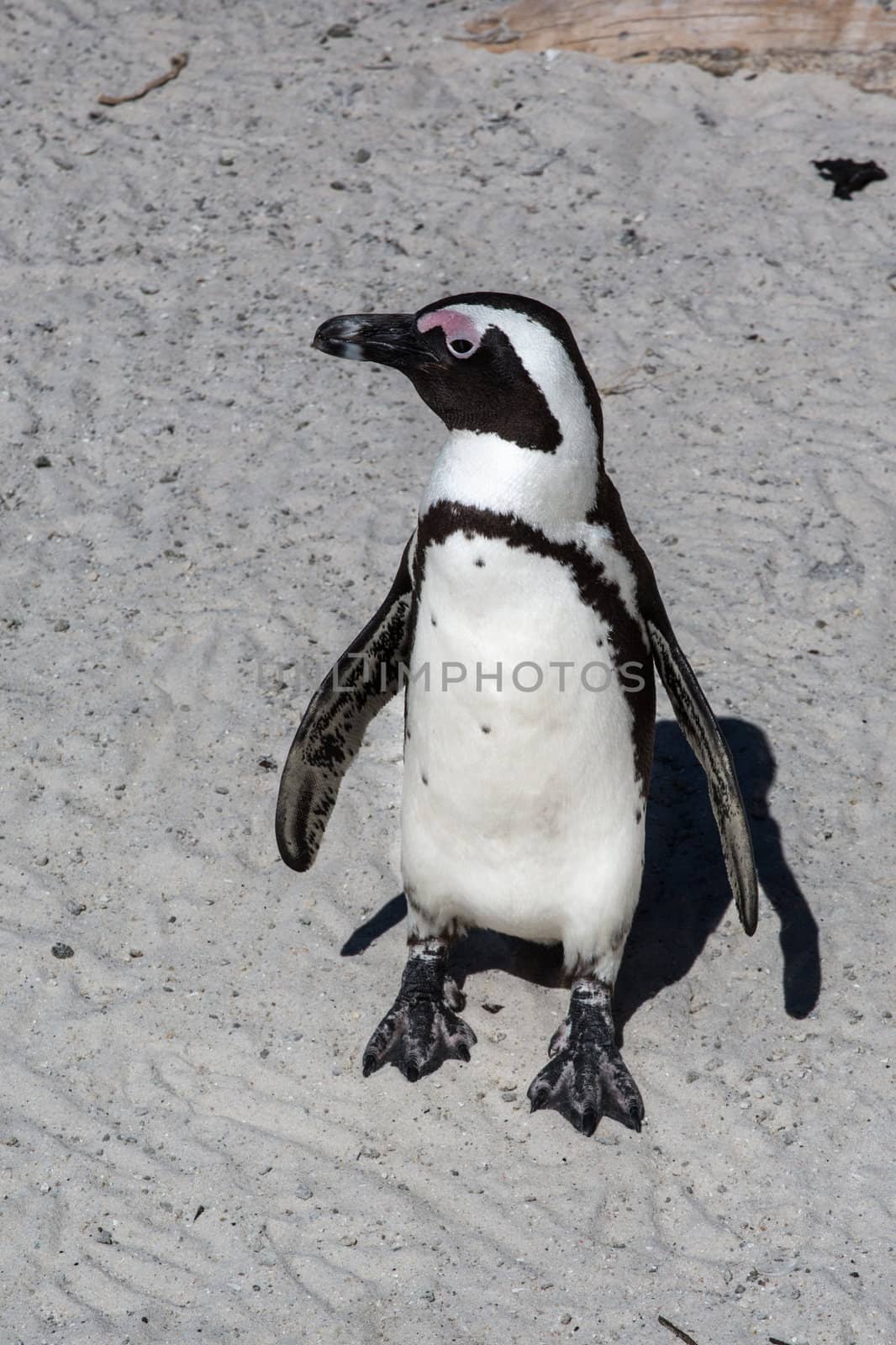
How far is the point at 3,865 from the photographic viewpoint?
3680 millimetres

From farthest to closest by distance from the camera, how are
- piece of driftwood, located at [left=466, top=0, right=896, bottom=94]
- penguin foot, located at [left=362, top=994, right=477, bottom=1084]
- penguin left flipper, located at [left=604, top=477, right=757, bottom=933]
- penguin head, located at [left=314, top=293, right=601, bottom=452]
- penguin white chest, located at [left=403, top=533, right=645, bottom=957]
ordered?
piece of driftwood, located at [left=466, top=0, right=896, bottom=94], penguin foot, located at [left=362, top=994, right=477, bottom=1084], penguin left flipper, located at [left=604, top=477, right=757, bottom=933], penguin white chest, located at [left=403, top=533, right=645, bottom=957], penguin head, located at [left=314, top=293, right=601, bottom=452]

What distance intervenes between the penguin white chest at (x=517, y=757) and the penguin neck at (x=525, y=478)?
0.07m

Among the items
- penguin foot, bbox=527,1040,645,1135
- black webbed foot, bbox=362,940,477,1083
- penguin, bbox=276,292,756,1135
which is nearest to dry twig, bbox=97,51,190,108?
penguin, bbox=276,292,756,1135

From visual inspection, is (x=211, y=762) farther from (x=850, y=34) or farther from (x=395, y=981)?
(x=850, y=34)

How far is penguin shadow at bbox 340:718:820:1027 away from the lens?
3.45 m

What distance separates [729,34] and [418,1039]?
16.6 feet

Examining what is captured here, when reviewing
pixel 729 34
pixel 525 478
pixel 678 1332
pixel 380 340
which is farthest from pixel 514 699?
pixel 729 34

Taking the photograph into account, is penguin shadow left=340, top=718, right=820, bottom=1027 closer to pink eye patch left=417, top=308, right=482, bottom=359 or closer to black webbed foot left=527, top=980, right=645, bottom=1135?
black webbed foot left=527, top=980, right=645, bottom=1135

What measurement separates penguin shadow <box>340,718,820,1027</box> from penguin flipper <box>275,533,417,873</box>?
353 millimetres

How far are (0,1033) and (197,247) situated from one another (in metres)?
3.68

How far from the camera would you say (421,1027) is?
3.24 metres

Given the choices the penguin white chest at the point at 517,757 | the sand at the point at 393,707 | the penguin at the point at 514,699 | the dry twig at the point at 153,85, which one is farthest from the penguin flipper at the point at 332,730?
the dry twig at the point at 153,85

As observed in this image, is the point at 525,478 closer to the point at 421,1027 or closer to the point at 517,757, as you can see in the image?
the point at 517,757

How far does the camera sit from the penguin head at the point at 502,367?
266 cm
